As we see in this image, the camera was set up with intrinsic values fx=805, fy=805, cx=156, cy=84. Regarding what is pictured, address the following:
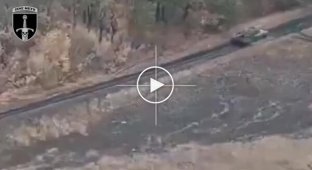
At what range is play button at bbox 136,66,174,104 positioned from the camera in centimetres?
288

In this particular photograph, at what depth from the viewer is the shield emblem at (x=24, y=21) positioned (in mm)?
2840

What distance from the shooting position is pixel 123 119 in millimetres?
2877

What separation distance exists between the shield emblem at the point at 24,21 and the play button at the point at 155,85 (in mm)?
419

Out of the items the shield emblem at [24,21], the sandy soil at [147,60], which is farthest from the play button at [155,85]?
the shield emblem at [24,21]

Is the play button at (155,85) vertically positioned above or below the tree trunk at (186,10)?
below

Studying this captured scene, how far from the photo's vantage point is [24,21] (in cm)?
285

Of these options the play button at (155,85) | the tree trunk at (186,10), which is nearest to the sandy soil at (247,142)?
the play button at (155,85)

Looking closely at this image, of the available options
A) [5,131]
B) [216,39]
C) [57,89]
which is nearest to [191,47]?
[216,39]

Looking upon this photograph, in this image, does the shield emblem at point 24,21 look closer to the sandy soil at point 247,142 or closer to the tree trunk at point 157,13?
the sandy soil at point 247,142

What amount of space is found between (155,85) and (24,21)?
1.70 feet

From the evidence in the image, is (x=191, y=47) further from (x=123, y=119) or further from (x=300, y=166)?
(x=300, y=166)

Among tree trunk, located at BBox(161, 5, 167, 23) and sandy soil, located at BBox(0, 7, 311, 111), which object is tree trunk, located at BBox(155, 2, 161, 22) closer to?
tree trunk, located at BBox(161, 5, 167, 23)

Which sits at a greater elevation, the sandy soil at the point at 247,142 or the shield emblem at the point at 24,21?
the shield emblem at the point at 24,21

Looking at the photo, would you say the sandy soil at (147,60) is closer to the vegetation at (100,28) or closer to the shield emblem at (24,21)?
the vegetation at (100,28)
